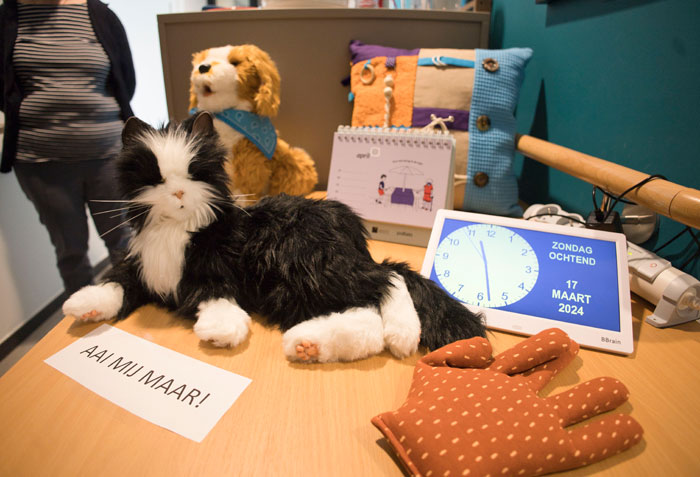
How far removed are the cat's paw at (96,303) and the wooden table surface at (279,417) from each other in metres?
0.03

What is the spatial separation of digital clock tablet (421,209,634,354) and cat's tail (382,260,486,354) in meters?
0.06

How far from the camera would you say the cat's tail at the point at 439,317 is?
52 cm

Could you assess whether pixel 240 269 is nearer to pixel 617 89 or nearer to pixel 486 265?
pixel 486 265

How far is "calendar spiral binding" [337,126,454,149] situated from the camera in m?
0.81

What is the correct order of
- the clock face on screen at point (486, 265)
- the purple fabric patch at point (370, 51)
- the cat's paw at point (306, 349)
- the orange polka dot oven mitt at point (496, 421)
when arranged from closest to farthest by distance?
the orange polka dot oven mitt at point (496, 421) < the cat's paw at point (306, 349) < the clock face on screen at point (486, 265) < the purple fabric patch at point (370, 51)

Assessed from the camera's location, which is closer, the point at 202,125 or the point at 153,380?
the point at 153,380

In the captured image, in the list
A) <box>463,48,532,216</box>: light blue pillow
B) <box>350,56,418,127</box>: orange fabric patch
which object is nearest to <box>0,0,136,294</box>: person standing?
<box>350,56,418,127</box>: orange fabric patch

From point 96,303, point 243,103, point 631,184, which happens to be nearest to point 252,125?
point 243,103

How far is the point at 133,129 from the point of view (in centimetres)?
56

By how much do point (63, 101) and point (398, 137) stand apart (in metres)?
0.97

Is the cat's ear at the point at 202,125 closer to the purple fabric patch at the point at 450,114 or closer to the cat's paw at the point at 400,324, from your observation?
the cat's paw at the point at 400,324

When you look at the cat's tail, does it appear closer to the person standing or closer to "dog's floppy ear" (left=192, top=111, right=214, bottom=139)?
"dog's floppy ear" (left=192, top=111, right=214, bottom=139)

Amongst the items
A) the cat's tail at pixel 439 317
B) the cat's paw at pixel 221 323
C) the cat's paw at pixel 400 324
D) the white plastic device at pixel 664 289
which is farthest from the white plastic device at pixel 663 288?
the cat's paw at pixel 221 323

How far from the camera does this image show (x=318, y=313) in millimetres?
552
